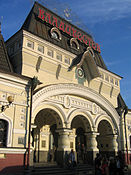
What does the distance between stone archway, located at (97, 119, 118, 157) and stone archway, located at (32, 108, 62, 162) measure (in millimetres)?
4980

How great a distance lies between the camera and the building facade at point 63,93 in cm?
1628

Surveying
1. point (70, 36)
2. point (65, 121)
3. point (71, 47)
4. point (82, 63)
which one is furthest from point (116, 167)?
point (70, 36)

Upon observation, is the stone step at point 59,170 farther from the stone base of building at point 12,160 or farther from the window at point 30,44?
the window at point 30,44

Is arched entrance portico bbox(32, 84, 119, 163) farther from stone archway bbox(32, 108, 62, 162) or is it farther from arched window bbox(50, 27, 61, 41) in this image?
arched window bbox(50, 27, 61, 41)

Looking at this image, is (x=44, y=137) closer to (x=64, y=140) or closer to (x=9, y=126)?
(x=64, y=140)

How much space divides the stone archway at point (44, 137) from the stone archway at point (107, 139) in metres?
4.98

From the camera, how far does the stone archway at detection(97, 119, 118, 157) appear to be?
2130 cm

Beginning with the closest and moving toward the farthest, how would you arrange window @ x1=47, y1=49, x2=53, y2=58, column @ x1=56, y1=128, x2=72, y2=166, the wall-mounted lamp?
the wall-mounted lamp < column @ x1=56, y1=128, x2=72, y2=166 < window @ x1=47, y1=49, x2=53, y2=58

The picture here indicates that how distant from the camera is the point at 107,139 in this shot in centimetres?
2180

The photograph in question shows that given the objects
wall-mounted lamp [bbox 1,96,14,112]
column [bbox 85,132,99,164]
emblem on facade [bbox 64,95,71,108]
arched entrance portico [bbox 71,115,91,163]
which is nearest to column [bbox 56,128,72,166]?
emblem on facade [bbox 64,95,71,108]

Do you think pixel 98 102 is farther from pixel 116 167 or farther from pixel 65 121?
pixel 116 167

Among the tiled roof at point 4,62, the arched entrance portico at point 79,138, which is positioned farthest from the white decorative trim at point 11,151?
the arched entrance portico at point 79,138

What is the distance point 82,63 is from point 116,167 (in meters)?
10.7

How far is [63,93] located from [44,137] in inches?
191
